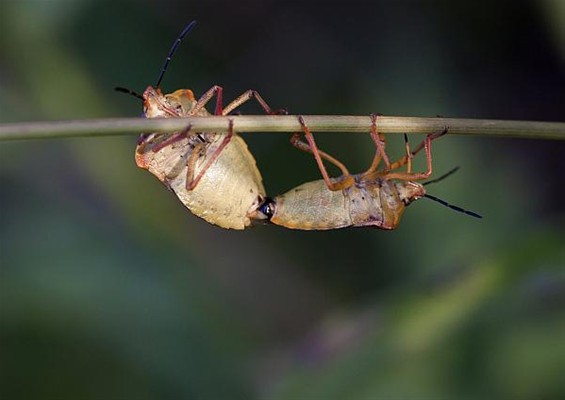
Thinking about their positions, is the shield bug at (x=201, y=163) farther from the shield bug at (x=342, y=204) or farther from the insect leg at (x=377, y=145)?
the insect leg at (x=377, y=145)

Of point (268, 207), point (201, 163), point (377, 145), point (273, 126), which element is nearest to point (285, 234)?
point (268, 207)

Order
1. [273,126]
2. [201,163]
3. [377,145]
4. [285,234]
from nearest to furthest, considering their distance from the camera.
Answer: [273,126] → [377,145] → [201,163] → [285,234]

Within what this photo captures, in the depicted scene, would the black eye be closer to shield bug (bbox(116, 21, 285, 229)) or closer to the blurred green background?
shield bug (bbox(116, 21, 285, 229))

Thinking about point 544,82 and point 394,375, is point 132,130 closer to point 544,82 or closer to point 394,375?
point 394,375

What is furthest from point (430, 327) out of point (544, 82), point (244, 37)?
point (244, 37)

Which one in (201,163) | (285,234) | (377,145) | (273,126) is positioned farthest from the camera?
(285,234)

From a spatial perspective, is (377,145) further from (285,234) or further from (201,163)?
(285,234)

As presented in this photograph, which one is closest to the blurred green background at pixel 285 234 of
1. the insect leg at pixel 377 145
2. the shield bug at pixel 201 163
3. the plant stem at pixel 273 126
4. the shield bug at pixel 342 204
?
the shield bug at pixel 342 204
